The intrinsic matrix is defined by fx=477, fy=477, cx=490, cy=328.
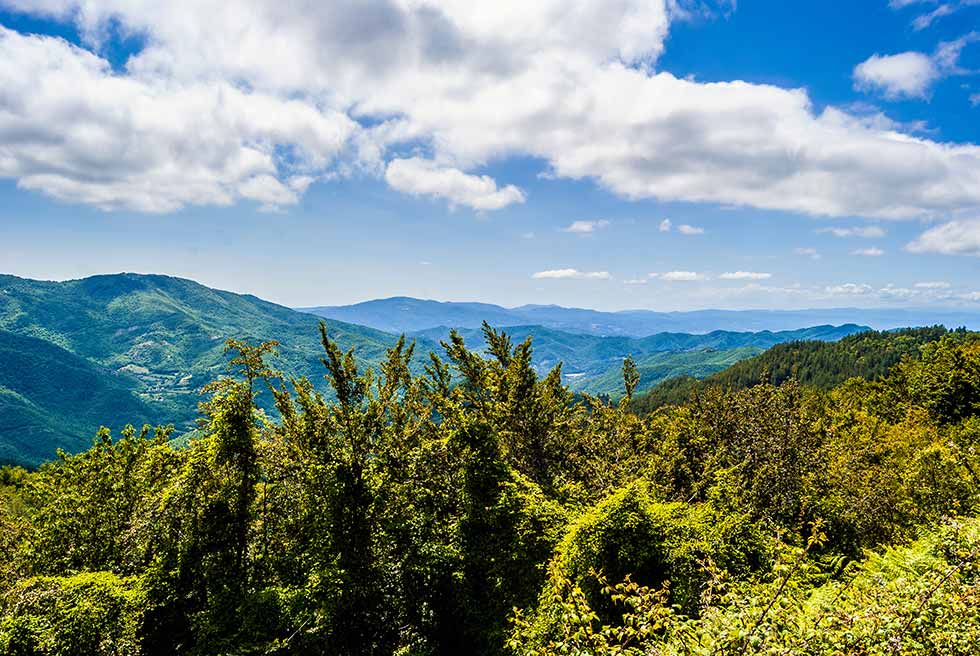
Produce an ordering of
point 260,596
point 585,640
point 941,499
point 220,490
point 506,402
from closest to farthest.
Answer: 1. point 585,640
2. point 260,596
3. point 220,490
4. point 506,402
5. point 941,499

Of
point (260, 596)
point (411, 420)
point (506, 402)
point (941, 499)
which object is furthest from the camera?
point (941, 499)

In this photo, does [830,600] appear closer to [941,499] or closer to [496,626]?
[496,626]

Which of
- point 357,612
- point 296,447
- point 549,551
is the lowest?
point 357,612

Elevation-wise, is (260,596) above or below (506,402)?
below

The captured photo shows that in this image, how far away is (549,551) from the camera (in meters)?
17.1

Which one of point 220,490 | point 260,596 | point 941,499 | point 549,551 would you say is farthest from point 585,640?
point 941,499

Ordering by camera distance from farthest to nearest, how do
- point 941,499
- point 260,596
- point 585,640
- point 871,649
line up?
point 941,499 → point 260,596 → point 585,640 → point 871,649

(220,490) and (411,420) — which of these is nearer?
(220,490)

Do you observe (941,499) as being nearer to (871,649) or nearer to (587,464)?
(587,464)

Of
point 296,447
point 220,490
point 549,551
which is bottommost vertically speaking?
point 549,551

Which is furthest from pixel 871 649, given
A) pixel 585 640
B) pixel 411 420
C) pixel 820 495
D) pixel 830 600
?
pixel 820 495

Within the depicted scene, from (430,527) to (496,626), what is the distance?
13.0ft

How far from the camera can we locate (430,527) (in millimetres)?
17406

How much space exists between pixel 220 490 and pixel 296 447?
2.94 metres
